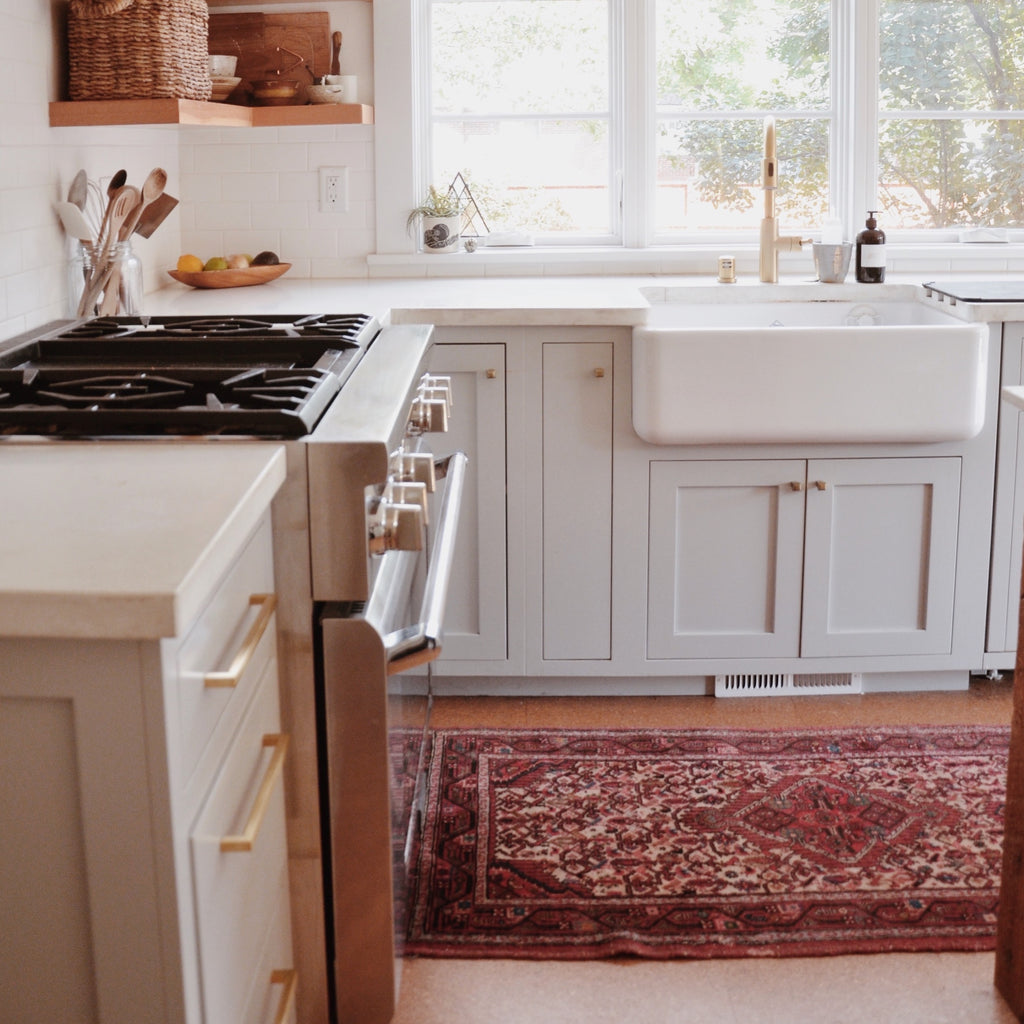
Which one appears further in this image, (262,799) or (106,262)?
(106,262)

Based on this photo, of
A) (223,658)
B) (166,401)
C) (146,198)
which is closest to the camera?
(223,658)

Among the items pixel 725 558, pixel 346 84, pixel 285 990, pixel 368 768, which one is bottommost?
pixel 285 990

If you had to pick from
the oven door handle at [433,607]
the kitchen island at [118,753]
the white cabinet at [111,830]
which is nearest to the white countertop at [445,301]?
the oven door handle at [433,607]

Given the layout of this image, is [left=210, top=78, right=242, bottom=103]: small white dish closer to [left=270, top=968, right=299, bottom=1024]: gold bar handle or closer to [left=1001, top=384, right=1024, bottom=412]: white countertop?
[left=1001, top=384, right=1024, bottom=412]: white countertop

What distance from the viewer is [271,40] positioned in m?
3.58

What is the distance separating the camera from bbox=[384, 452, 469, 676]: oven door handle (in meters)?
1.72

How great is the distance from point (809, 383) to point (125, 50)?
5.15ft

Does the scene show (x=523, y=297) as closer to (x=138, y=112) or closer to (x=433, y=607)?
(x=138, y=112)

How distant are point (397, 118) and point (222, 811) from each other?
2.67 m

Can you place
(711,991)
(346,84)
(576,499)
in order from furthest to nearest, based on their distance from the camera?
(346,84) < (576,499) < (711,991)

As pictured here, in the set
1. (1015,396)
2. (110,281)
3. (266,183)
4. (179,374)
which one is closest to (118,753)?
(179,374)

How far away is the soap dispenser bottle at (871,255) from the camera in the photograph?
3.42 metres

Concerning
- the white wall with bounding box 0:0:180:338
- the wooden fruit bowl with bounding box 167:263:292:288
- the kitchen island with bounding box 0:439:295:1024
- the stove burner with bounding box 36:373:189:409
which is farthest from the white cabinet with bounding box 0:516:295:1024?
the wooden fruit bowl with bounding box 167:263:292:288

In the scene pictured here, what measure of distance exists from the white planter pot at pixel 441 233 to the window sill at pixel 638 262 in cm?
2
